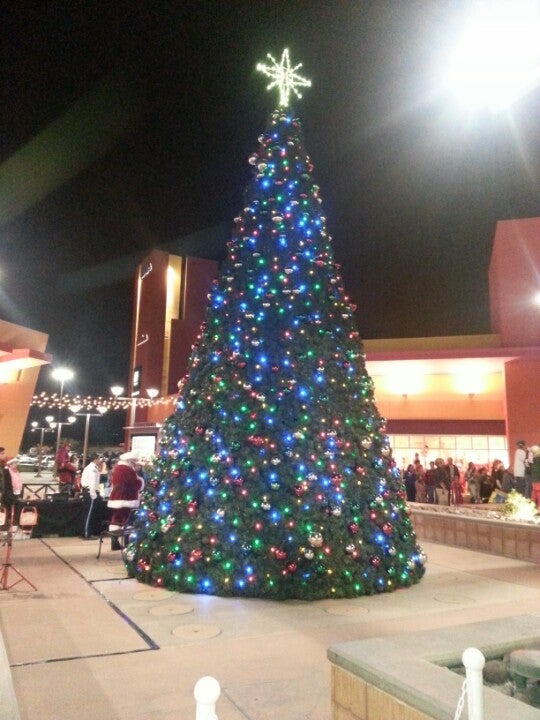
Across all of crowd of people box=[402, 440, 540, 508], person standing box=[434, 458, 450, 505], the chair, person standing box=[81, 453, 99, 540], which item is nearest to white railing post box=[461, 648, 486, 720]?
the chair

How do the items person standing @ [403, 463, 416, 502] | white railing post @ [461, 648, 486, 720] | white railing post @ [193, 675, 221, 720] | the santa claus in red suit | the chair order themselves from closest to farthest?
white railing post @ [193, 675, 221, 720] < white railing post @ [461, 648, 486, 720] < the chair < the santa claus in red suit < person standing @ [403, 463, 416, 502]

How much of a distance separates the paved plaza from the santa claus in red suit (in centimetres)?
128

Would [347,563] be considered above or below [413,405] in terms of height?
below

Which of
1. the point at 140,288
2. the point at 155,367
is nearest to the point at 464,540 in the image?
the point at 155,367

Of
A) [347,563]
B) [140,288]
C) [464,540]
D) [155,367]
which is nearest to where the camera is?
[347,563]

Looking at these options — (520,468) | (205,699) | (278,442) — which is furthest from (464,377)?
(205,699)

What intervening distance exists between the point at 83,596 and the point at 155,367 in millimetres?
28537

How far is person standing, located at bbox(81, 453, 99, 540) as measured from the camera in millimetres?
11861

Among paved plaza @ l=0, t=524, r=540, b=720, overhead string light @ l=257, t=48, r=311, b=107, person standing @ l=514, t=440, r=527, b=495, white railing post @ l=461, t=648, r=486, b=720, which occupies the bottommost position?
paved plaza @ l=0, t=524, r=540, b=720

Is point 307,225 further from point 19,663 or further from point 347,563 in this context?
point 19,663

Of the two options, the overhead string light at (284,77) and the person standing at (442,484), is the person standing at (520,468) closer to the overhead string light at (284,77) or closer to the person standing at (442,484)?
the person standing at (442,484)

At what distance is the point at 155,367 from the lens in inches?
1372

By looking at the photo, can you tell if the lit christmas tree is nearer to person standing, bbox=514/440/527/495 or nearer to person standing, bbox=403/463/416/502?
person standing, bbox=514/440/527/495

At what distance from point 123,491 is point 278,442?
3.90 m
